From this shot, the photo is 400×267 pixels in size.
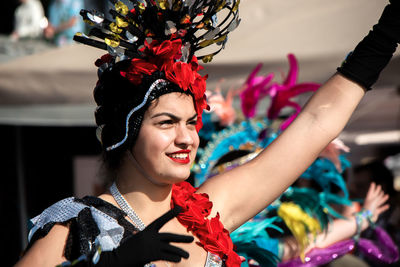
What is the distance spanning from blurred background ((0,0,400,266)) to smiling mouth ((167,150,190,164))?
6.80 feet

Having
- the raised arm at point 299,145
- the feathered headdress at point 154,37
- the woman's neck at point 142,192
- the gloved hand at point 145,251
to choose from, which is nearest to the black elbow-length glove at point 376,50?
the raised arm at point 299,145

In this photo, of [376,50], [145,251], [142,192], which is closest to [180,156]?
[142,192]

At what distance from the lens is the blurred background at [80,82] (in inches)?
150

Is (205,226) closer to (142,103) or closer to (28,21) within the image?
(142,103)

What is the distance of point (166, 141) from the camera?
1.84 metres

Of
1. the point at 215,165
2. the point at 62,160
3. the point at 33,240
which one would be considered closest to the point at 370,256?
the point at 215,165

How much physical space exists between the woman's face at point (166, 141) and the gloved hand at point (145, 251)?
29 cm

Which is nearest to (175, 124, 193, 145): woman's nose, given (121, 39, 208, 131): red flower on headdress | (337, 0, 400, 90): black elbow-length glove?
(121, 39, 208, 131): red flower on headdress

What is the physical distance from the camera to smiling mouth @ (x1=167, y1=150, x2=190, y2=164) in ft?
6.11

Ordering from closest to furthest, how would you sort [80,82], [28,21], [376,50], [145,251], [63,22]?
[145,251]
[376,50]
[80,82]
[28,21]
[63,22]

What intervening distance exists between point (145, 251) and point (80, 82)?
8.76ft

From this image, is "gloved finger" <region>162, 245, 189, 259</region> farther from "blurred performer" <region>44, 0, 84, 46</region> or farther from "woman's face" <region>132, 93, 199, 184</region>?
"blurred performer" <region>44, 0, 84, 46</region>

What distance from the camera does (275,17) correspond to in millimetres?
3836

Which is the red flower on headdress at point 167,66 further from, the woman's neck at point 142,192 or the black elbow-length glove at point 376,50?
the black elbow-length glove at point 376,50
